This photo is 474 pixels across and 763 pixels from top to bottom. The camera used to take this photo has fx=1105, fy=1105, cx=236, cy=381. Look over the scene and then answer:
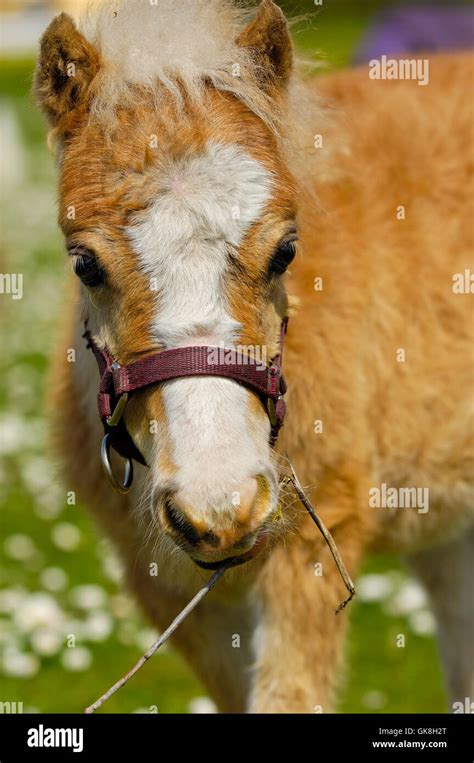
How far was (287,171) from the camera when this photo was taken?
3.54 m

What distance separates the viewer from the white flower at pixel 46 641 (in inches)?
243

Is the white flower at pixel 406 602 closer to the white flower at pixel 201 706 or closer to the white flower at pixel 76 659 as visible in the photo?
the white flower at pixel 201 706

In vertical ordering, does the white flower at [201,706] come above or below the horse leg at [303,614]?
below

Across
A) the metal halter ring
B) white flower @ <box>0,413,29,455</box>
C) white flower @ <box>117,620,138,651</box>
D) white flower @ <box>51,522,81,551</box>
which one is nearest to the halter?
the metal halter ring

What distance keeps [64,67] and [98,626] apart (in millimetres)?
3776

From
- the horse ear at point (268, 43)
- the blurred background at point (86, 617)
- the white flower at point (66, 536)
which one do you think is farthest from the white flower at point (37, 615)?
the horse ear at point (268, 43)

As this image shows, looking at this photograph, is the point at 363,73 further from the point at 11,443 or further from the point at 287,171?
the point at 11,443

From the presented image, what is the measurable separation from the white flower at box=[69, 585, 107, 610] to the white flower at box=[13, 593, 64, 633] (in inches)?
7.6

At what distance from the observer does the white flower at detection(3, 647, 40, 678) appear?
19.6ft

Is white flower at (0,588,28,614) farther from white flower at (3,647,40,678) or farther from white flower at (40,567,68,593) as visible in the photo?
white flower at (3,647,40,678)

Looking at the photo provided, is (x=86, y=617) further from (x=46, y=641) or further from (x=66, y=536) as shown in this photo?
(x=66, y=536)

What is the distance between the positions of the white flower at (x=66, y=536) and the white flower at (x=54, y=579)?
0.37 metres

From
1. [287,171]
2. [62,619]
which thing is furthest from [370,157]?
[62,619]
